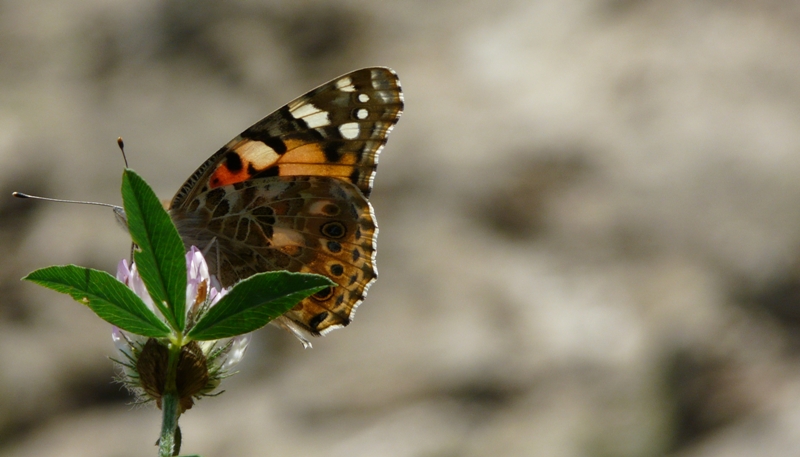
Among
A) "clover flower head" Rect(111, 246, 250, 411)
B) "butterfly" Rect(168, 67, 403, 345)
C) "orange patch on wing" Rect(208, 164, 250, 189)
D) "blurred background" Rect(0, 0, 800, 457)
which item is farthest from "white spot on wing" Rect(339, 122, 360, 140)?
"blurred background" Rect(0, 0, 800, 457)

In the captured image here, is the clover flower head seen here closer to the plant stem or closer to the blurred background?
the plant stem

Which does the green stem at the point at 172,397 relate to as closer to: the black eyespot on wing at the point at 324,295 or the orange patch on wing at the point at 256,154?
the black eyespot on wing at the point at 324,295

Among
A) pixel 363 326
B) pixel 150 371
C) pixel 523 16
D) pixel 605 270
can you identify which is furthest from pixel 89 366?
pixel 150 371

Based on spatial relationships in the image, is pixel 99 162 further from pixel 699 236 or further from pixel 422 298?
pixel 699 236

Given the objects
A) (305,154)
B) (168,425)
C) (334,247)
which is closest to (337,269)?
(334,247)

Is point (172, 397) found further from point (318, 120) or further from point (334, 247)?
point (318, 120)
